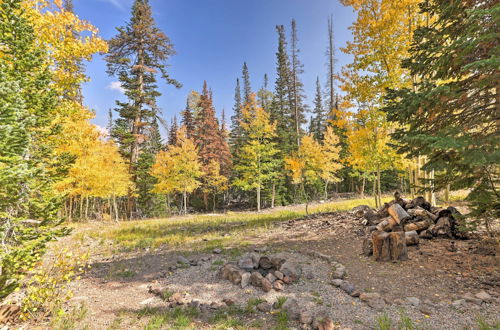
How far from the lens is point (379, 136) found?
10578mm

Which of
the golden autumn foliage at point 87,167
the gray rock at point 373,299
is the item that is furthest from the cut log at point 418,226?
the golden autumn foliage at point 87,167

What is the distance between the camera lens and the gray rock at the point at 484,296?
3830mm

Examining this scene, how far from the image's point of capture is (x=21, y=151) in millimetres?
3895

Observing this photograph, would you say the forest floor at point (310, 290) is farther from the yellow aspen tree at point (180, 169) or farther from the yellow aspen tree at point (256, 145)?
the yellow aspen tree at point (180, 169)

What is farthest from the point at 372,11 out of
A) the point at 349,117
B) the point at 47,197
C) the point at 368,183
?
the point at 368,183

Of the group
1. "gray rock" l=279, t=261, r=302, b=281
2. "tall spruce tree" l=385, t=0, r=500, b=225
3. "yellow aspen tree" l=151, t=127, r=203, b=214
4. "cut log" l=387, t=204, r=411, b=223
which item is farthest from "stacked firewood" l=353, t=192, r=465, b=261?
"yellow aspen tree" l=151, t=127, r=203, b=214

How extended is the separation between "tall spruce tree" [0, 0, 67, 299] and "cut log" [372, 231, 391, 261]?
735 cm

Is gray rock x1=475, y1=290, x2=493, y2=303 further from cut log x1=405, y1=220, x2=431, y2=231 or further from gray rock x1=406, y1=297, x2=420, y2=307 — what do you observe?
cut log x1=405, y1=220, x2=431, y2=231

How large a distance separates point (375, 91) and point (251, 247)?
8649mm

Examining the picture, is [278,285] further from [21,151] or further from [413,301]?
[21,151]

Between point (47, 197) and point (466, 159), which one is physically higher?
point (466, 159)

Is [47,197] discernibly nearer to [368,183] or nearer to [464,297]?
[464,297]

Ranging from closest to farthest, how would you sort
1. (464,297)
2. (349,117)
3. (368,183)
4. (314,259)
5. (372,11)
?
(464,297), (314,259), (372,11), (349,117), (368,183)

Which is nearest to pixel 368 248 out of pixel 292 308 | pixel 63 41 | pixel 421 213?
pixel 421 213
